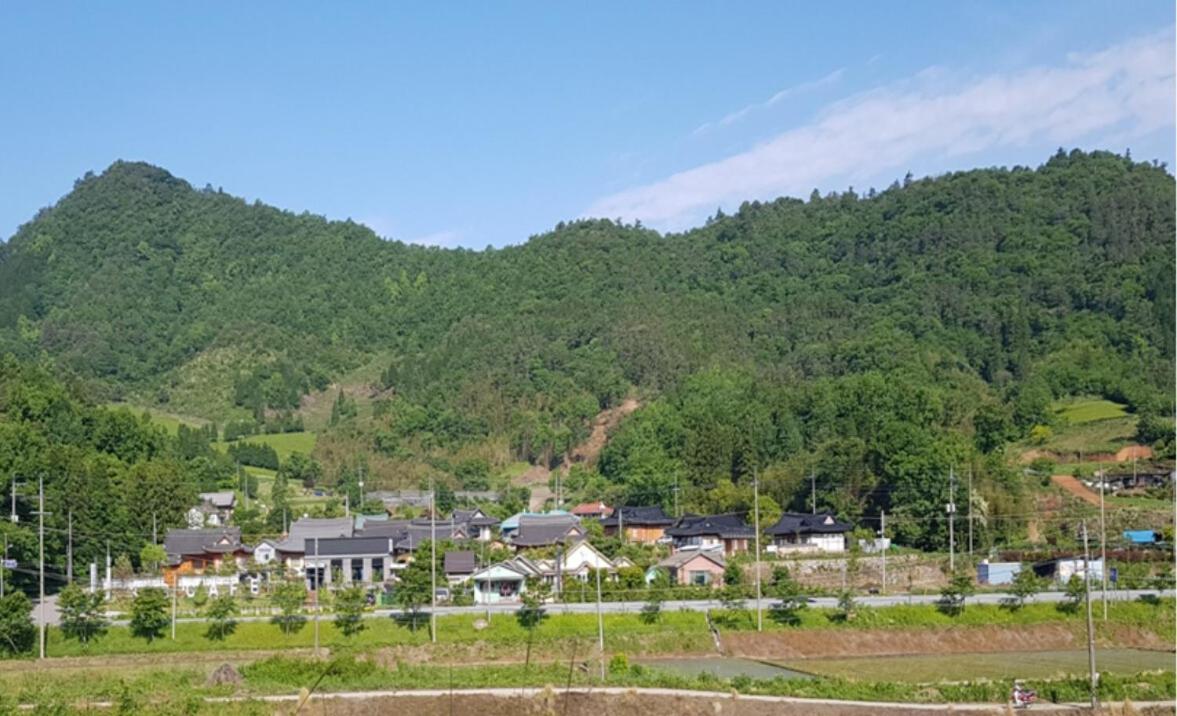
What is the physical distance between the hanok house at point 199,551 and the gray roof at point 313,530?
1.81 m

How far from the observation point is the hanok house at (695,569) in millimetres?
42531

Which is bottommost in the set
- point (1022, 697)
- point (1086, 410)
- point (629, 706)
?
point (629, 706)

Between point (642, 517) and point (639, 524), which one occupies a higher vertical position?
point (642, 517)

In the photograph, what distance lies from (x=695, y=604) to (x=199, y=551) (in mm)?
19696

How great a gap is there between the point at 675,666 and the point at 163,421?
64770mm

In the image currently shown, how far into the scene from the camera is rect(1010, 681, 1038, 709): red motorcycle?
23.9 meters

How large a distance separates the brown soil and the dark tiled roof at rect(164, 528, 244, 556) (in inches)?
1248

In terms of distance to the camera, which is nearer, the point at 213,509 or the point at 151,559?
the point at 151,559

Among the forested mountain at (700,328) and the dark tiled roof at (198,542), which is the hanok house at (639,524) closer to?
the forested mountain at (700,328)

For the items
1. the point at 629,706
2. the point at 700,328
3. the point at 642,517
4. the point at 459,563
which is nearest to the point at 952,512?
the point at 642,517

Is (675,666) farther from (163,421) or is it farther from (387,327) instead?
(387,327)

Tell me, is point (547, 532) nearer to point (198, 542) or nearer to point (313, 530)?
point (313, 530)

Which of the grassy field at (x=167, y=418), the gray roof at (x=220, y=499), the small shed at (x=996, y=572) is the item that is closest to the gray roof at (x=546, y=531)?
the small shed at (x=996, y=572)

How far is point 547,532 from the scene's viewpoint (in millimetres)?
49125
